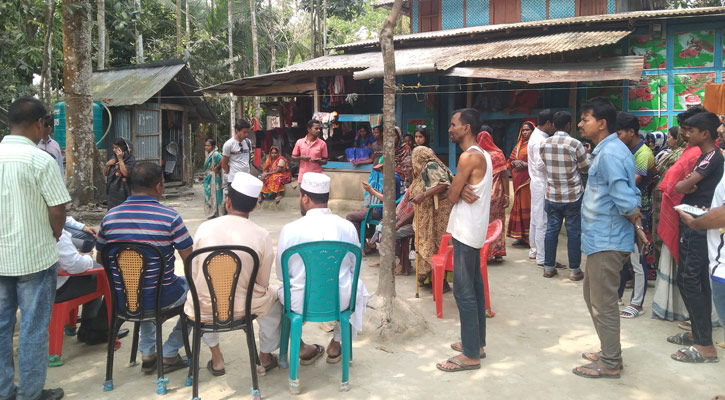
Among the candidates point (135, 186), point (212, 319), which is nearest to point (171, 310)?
point (212, 319)

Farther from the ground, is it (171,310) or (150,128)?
(150,128)

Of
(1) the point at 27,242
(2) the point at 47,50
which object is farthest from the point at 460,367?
(2) the point at 47,50

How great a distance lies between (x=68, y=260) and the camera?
144 inches

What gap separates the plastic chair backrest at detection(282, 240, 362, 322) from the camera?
3252 millimetres

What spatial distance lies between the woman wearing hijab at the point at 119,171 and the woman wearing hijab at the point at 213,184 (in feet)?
11.3

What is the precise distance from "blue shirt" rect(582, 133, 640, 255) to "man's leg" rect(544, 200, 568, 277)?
2.54 metres

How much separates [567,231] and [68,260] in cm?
481

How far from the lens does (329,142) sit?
12492 millimetres

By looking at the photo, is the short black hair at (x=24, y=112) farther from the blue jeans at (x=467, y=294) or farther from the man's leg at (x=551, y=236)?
the man's leg at (x=551, y=236)

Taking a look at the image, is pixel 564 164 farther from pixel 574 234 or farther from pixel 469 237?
pixel 469 237

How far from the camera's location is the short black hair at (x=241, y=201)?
11.0 ft

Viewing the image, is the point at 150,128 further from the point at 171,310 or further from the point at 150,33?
the point at 171,310

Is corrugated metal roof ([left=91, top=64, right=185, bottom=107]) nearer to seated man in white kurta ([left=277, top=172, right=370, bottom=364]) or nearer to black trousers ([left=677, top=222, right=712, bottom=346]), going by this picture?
seated man in white kurta ([left=277, top=172, right=370, bottom=364])

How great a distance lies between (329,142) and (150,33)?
1229 centimetres
